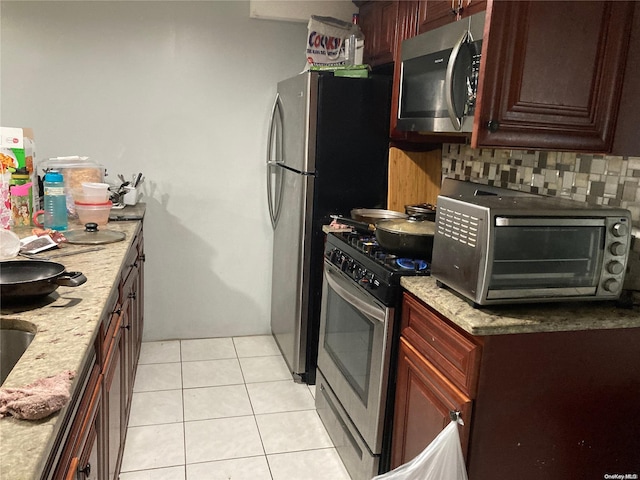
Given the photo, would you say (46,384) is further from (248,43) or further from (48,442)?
(248,43)

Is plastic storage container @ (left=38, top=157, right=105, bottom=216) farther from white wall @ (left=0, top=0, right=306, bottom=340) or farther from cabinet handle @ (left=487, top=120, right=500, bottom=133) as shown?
cabinet handle @ (left=487, top=120, right=500, bottom=133)

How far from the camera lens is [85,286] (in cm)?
166

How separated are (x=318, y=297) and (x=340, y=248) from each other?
2.00ft

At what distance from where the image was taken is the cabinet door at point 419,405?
1.59m

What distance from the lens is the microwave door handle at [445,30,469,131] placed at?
185 cm

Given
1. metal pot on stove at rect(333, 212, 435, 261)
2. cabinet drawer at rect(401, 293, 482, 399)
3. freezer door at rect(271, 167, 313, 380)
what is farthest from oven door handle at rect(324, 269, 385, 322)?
freezer door at rect(271, 167, 313, 380)

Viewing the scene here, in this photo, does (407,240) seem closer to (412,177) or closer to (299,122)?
(412,177)

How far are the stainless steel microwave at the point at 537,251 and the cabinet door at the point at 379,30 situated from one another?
4.95 ft

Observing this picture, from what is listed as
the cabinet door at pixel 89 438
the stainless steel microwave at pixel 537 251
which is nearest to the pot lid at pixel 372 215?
the stainless steel microwave at pixel 537 251

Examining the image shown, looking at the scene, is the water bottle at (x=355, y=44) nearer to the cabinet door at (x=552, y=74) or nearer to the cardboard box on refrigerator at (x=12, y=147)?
the cabinet door at (x=552, y=74)

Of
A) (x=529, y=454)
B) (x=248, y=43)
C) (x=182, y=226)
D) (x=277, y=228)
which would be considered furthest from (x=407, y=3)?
(x=529, y=454)

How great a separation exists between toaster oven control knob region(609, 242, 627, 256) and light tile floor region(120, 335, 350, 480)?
1382 millimetres

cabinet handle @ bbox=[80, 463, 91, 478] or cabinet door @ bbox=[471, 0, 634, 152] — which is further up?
cabinet door @ bbox=[471, 0, 634, 152]

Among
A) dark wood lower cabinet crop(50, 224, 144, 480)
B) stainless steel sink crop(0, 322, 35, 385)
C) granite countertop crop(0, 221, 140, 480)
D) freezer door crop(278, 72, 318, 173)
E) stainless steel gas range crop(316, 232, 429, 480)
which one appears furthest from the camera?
freezer door crop(278, 72, 318, 173)
